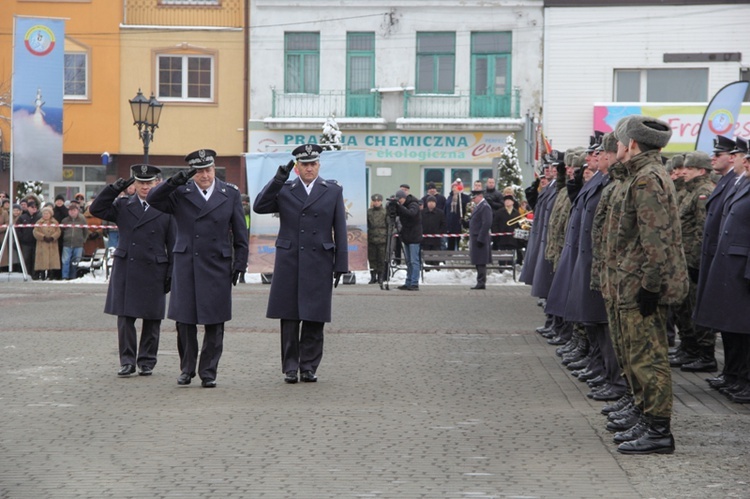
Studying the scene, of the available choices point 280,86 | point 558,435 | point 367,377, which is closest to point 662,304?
point 558,435

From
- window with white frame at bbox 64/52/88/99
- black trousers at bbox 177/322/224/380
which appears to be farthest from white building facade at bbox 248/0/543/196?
black trousers at bbox 177/322/224/380

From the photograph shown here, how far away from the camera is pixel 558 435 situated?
27.7 ft

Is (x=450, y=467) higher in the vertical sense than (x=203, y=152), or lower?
lower

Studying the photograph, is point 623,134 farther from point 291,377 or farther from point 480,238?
point 480,238

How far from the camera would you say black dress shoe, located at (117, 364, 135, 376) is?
11.6 m

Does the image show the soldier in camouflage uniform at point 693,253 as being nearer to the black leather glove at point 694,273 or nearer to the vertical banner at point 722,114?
the black leather glove at point 694,273

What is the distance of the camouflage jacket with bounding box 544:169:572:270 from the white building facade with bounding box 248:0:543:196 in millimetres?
26251

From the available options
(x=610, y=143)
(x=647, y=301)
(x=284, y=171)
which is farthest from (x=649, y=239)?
(x=284, y=171)

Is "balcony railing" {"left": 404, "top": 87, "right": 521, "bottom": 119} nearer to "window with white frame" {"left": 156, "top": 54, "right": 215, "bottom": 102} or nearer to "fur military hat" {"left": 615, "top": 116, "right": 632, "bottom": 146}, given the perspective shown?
"window with white frame" {"left": 156, "top": 54, "right": 215, "bottom": 102}

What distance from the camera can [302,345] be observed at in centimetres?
1141

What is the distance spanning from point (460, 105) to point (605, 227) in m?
31.4

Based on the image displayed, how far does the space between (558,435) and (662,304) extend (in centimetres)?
117

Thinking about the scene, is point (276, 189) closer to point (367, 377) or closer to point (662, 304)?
point (367, 377)

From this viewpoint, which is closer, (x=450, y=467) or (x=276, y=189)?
(x=450, y=467)
